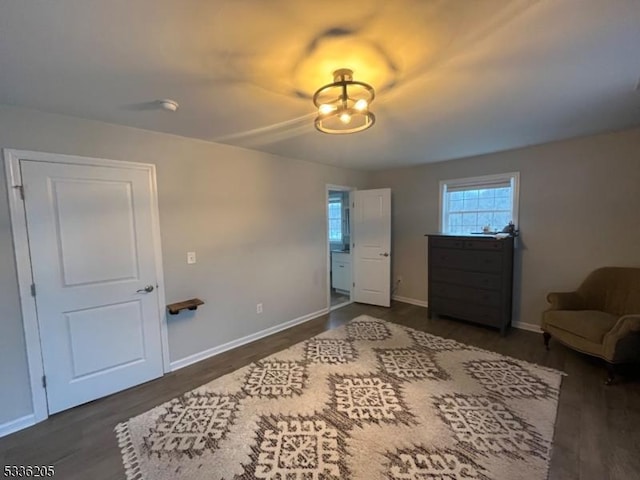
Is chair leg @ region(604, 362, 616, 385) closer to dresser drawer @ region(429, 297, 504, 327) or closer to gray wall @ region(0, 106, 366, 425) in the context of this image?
dresser drawer @ region(429, 297, 504, 327)

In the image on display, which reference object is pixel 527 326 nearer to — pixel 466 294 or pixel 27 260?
pixel 466 294

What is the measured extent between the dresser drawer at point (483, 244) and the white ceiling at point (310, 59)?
56.5 inches

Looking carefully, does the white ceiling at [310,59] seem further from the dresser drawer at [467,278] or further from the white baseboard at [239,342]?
the white baseboard at [239,342]

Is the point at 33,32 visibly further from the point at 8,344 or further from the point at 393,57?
the point at 8,344

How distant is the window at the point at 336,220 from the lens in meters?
5.91

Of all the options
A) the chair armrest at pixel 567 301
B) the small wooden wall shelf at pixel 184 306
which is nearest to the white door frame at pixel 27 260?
the small wooden wall shelf at pixel 184 306

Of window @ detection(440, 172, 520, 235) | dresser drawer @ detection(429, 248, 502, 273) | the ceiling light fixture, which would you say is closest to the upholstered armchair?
dresser drawer @ detection(429, 248, 502, 273)

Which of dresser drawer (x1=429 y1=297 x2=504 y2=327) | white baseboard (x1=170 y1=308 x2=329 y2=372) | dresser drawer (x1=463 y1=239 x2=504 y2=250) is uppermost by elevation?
dresser drawer (x1=463 y1=239 x2=504 y2=250)

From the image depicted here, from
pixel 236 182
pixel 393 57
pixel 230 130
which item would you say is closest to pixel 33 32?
pixel 230 130

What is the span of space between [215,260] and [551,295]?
12.5ft

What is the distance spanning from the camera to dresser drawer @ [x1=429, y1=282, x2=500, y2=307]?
12.0 ft

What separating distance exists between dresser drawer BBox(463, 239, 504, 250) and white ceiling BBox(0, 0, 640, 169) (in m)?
1.43

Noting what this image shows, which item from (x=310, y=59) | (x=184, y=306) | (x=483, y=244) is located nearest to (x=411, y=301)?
(x=483, y=244)

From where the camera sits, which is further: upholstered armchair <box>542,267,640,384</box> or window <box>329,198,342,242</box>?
window <box>329,198,342,242</box>
